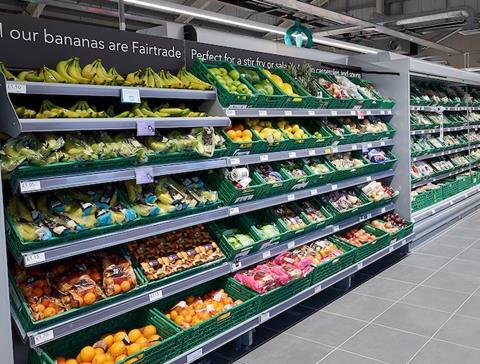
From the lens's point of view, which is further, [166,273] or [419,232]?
[419,232]

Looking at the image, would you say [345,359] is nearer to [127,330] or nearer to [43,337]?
[127,330]

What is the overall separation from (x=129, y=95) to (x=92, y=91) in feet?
0.80

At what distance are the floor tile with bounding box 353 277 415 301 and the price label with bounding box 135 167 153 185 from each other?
291 cm

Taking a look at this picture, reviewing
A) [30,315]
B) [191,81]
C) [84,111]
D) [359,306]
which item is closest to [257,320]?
[359,306]

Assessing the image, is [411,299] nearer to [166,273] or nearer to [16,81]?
[166,273]

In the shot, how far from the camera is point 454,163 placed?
858 centimetres

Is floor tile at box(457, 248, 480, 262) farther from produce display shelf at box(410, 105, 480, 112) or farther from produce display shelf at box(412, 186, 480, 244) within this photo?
produce display shelf at box(410, 105, 480, 112)

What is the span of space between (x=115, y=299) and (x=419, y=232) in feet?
16.3

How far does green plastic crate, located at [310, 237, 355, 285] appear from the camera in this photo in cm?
446

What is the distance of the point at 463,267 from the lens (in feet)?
19.0

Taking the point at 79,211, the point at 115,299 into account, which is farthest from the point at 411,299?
the point at 79,211

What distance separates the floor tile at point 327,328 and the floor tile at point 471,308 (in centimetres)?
Result: 101

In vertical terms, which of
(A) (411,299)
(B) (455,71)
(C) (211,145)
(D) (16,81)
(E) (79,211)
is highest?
(B) (455,71)

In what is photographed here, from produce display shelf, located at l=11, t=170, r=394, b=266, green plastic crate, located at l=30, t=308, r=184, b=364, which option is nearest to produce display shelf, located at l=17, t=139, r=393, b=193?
produce display shelf, located at l=11, t=170, r=394, b=266
